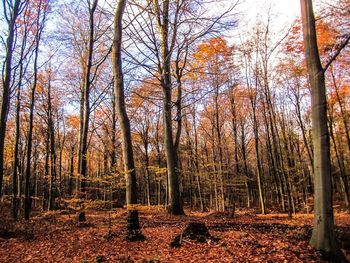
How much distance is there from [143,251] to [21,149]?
81.2 feet

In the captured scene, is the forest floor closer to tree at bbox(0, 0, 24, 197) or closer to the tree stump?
the tree stump

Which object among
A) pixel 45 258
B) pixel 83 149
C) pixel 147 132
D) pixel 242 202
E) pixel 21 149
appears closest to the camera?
pixel 45 258

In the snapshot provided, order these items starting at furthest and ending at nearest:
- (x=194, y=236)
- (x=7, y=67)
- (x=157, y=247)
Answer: (x=7, y=67), (x=194, y=236), (x=157, y=247)

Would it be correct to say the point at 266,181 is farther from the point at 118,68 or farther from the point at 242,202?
the point at 118,68

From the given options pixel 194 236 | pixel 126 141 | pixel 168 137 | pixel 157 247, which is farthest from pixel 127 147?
pixel 168 137

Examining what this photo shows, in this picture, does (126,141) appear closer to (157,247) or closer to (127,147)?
(127,147)

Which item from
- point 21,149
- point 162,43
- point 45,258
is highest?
point 162,43

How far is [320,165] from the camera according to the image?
6086 mm

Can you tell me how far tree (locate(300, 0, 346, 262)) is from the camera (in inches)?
230

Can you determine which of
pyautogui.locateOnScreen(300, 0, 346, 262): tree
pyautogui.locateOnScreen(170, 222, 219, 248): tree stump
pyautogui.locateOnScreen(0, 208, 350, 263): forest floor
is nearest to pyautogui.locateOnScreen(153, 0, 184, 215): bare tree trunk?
pyautogui.locateOnScreen(0, 208, 350, 263): forest floor

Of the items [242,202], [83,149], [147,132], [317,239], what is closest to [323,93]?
[317,239]

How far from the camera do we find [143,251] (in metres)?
6.35

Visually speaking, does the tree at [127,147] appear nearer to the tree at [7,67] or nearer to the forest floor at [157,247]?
the forest floor at [157,247]

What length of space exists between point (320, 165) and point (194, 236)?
11.6ft
